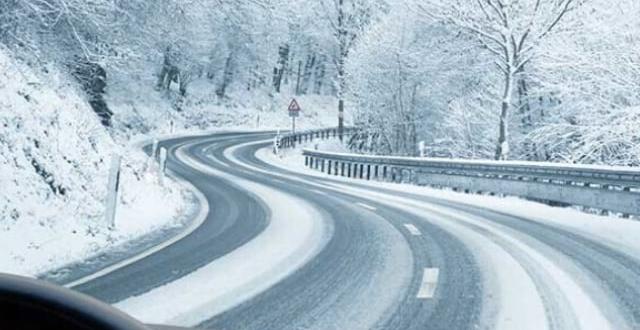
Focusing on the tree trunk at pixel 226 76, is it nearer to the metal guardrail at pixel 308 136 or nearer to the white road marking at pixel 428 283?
the metal guardrail at pixel 308 136

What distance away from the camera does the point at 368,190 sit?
18.6m

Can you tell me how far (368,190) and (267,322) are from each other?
1378 centimetres

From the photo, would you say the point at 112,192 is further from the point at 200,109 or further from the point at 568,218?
the point at 200,109

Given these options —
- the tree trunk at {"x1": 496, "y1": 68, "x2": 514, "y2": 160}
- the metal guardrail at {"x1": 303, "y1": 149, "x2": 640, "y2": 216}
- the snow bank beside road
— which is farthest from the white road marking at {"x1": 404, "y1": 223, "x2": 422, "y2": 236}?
the tree trunk at {"x1": 496, "y1": 68, "x2": 514, "y2": 160}

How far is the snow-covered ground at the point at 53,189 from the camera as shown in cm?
771

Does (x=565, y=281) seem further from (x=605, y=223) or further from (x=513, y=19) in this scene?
(x=513, y=19)

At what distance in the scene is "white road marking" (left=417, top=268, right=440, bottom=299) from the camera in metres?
5.99

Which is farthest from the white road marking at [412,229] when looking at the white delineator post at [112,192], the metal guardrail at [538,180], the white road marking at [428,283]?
the metal guardrail at [538,180]

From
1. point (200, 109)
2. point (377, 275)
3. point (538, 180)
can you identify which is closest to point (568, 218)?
point (538, 180)

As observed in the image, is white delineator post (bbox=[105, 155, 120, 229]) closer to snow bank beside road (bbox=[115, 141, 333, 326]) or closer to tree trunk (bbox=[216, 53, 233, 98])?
snow bank beside road (bbox=[115, 141, 333, 326])

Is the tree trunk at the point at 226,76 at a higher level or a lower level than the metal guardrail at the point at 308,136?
higher

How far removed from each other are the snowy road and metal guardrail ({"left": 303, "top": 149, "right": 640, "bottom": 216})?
2257 mm

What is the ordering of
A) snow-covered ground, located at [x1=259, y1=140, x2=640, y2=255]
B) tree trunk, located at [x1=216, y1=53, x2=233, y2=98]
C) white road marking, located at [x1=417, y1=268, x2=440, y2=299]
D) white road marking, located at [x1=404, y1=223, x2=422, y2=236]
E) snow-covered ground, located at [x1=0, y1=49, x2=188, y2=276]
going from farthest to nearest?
tree trunk, located at [x1=216, y1=53, x2=233, y2=98]
snow-covered ground, located at [x1=259, y1=140, x2=640, y2=255]
white road marking, located at [x1=404, y1=223, x2=422, y2=236]
snow-covered ground, located at [x1=0, y1=49, x2=188, y2=276]
white road marking, located at [x1=417, y1=268, x2=440, y2=299]

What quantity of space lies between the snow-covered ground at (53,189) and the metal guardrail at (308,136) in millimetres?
25966
